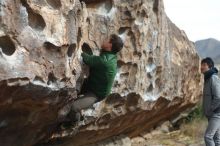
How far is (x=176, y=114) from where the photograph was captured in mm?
13750

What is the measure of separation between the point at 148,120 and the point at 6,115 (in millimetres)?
A: 5650

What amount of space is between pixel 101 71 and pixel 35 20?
5.02ft

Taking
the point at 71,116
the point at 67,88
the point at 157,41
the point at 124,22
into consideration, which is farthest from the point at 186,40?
the point at 67,88

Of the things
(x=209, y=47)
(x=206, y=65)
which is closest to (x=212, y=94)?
(x=206, y=65)

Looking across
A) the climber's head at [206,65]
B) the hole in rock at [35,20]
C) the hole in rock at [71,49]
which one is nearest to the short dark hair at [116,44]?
the hole in rock at [71,49]

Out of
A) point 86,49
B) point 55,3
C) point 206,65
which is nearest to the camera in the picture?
point 55,3

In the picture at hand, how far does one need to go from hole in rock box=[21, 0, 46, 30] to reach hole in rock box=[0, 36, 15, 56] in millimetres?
394

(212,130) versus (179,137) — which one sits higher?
(212,130)

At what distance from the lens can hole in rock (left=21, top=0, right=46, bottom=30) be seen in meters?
6.00

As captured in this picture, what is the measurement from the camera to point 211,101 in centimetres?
830

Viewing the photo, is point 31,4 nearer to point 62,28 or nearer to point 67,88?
point 62,28

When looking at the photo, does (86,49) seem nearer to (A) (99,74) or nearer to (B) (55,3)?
(A) (99,74)

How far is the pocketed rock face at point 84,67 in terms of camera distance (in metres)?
5.92

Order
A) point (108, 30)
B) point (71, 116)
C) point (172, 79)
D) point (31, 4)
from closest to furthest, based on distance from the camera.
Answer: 1. point (31, 4)
2. point (71, 116)
3. point (108, 30)
4. point (172, 79)
